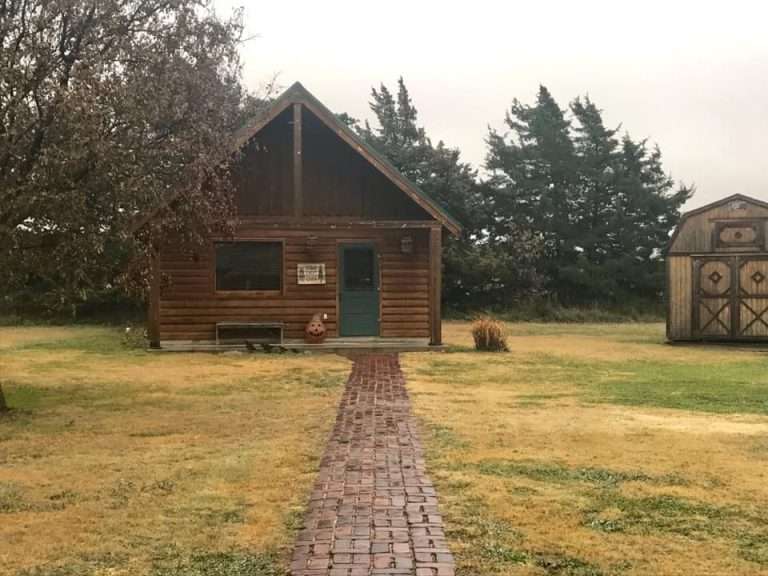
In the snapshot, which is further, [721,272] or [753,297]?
[721,272]

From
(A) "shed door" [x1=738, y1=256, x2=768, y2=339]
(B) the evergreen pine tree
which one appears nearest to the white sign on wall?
(A) "shed door" [x1=738, y1=256, x2=768, y2=339]

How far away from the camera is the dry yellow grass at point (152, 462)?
15.5 ft

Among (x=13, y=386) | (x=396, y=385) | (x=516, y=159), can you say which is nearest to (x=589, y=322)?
(x=516, y=159)

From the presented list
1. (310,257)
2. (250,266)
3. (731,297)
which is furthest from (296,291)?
(731,297)

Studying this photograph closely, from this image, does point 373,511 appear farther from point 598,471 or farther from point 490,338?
point 490,338

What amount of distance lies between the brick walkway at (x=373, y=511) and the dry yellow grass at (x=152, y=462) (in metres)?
0.20

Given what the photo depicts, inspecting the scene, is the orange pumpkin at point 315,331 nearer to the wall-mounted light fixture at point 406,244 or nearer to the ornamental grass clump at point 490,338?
the wall-mounted light fixture at point 406,244

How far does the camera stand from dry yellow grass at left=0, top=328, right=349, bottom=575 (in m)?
4.73

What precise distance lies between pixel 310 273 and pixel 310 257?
1.20 feet

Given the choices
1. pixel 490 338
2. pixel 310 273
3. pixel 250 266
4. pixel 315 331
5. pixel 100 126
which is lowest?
pixel 490 338

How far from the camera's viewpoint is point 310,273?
1902cm

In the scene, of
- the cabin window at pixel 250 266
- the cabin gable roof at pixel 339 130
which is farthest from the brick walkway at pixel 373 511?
the cabin window at pixel 250 266

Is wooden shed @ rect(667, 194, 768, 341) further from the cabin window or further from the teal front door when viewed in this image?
the cabin window

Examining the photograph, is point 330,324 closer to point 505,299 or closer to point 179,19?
point 179,19
